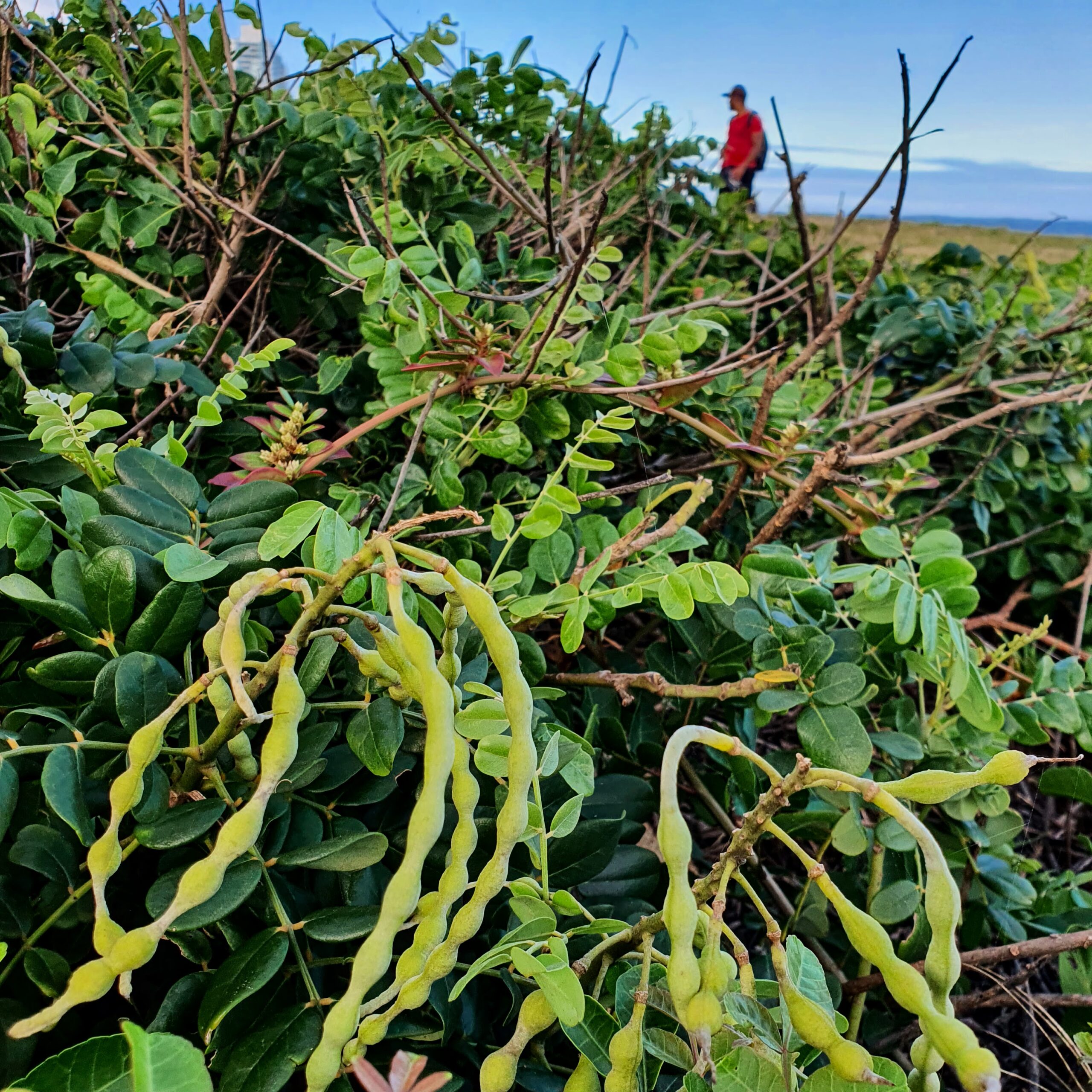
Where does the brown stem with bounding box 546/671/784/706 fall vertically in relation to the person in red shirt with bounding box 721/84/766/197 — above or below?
below

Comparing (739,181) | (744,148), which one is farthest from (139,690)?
(744,148)

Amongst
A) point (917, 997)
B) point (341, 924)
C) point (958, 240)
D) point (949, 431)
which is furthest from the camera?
point (958, 240)

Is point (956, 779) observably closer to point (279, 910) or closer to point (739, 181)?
point (279, 910)

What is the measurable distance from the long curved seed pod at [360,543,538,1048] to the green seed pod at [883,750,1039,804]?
5.8 inches

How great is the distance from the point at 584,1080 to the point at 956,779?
209 millimetres

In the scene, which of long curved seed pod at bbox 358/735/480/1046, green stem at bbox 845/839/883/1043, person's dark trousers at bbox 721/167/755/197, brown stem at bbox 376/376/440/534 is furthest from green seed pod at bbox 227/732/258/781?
person's dark trousers at bbox 721/167/755/197

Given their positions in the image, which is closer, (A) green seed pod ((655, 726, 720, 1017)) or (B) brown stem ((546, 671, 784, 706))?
(A) green seed pod ((655, 726, 720, 1017))

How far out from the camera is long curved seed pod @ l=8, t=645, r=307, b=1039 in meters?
0.29

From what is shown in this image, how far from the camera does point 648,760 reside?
2.14 feet

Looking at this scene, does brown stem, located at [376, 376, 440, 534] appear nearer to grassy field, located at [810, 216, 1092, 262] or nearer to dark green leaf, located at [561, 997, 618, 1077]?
dark green leaf, located at [561, 997, 618, 1077]

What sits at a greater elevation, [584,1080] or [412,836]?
[412,836]

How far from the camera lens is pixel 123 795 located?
0.33m

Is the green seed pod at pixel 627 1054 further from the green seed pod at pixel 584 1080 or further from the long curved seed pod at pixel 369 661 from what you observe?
the long curved seed pod at pixel 369 661

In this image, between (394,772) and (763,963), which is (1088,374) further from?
(394,772)
